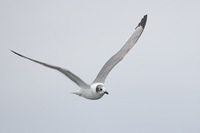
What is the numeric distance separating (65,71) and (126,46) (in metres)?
6.05

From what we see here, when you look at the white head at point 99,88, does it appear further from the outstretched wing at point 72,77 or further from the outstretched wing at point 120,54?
the outstretched wing at point 120,54

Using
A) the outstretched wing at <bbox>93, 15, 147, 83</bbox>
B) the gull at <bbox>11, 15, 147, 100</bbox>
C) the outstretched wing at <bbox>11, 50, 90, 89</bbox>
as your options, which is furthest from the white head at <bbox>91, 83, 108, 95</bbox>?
the outstretched wing at <bbox>93, 15, 147, 83</bbox>

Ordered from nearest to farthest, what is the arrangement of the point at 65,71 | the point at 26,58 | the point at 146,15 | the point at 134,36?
the point at 26,58, the point at 65,71, the point at 134,36, the point at 146,15

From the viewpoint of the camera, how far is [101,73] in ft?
88.6

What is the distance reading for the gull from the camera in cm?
2393

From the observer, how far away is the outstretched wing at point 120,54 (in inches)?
1058

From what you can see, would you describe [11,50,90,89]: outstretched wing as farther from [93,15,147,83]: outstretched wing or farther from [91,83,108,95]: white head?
[93,15,147,83]: outstretched wing

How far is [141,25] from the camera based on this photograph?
1199 inches

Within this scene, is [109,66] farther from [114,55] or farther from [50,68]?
[50,68]

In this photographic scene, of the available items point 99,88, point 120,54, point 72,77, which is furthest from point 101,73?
point 72,77

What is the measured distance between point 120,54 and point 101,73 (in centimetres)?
166

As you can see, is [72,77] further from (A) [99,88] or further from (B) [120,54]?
(B) [120,54]

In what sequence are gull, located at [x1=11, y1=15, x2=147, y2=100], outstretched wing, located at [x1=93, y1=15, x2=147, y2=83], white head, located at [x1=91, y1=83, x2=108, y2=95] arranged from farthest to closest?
outstretched wing, located at [x1=93, y1=15, x2=147, y2=83] < white head, located at [x1=91, y1=83, x2=108, y2=95] < gull, located at [x1=11, y1=15, x2=147, y2=100]

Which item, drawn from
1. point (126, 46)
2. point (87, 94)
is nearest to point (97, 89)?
point (87, 94)
